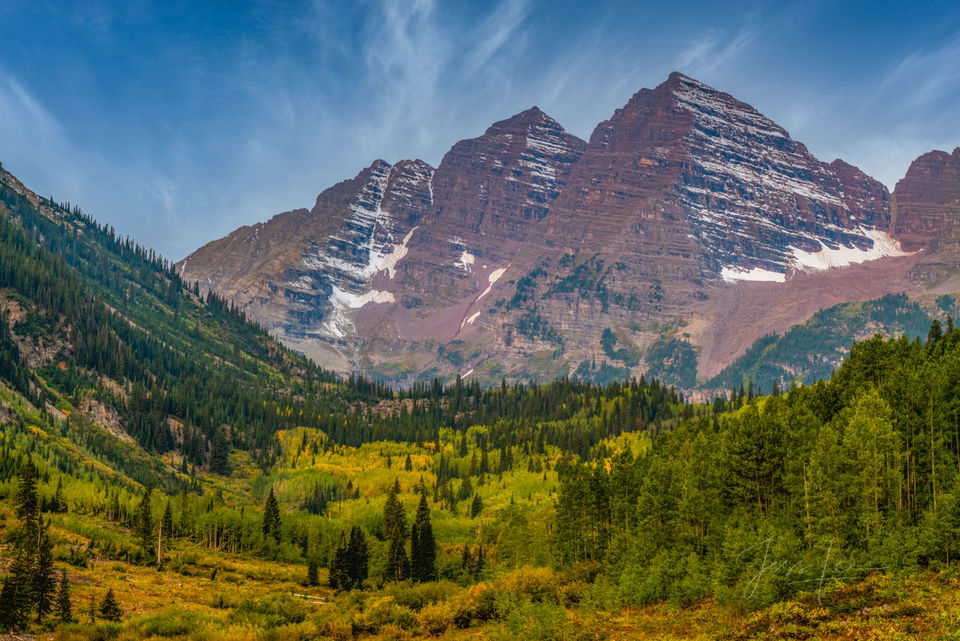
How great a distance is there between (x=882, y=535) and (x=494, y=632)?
112 ft

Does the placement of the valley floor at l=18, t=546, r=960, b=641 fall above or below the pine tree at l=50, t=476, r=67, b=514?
below

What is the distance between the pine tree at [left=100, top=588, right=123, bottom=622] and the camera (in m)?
71.2

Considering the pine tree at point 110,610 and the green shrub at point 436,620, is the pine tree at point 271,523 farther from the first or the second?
the green shrub at point 436,620

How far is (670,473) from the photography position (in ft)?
304

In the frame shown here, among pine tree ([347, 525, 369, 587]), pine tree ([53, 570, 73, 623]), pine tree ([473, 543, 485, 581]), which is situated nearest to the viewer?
pine tree ([53, 570, 73, 623])

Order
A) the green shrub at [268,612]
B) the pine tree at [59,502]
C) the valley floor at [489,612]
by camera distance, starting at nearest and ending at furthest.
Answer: the valley floor at [489,612] → the green shrub at [268,612] → the pine tree at [59,502]

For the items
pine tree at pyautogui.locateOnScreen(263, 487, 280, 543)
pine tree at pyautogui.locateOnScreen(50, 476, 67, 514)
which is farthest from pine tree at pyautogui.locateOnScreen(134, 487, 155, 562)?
pine tree at pyautogui.locateOnScreen(263, 487, 280, 543)

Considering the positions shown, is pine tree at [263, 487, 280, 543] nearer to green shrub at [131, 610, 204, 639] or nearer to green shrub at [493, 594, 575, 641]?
green shrub at [131, 610, 204, 639]

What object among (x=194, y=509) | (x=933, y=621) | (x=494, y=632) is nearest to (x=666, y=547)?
(x=494, y=632)

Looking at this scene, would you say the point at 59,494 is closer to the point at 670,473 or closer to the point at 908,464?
the point at 670,473

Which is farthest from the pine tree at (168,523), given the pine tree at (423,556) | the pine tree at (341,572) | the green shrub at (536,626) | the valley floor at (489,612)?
the green shrub at (536,626)

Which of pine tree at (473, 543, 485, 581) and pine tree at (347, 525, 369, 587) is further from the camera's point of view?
pine tree at (473, 543, 485, 581)

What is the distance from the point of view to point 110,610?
72250mm

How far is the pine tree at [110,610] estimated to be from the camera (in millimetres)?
71250
